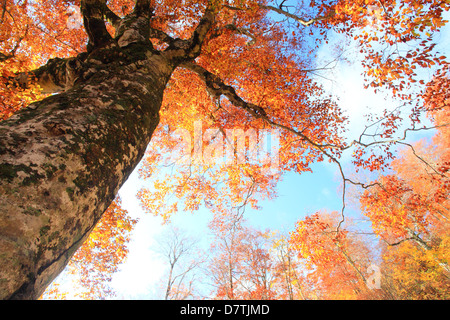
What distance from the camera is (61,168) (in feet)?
3.65

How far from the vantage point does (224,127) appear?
29.0 ft

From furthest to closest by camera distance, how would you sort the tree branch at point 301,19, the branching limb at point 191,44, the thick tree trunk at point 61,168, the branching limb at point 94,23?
the tree branch at point 301,19 → the branching limb at point 191,44 → the branching limb at point 94,23 → the thick tree trunk at point 61,168

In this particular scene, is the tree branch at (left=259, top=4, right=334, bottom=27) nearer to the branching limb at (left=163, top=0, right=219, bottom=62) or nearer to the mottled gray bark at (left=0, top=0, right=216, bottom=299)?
the branching limb at (left=163, top=0, right=219, bottom=62)

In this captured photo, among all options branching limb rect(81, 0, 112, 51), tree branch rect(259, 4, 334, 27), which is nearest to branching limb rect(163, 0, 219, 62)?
branching limb rect(81, 0, 112, 51)

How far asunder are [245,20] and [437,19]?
22.0 feet

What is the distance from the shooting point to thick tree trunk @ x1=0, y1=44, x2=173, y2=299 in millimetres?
838

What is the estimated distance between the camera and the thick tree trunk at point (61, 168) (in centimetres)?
84

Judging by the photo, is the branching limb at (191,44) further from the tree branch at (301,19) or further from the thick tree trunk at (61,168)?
the tree branch at (301,19)

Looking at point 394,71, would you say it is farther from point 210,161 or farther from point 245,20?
point 210,161

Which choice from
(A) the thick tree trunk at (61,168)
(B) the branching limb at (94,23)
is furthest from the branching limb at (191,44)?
(A) the thick tree trunk at (61,168)

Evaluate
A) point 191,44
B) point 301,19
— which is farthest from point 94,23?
point 301,19

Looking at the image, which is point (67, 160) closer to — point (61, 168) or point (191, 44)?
point (61, 168)
